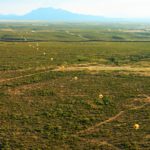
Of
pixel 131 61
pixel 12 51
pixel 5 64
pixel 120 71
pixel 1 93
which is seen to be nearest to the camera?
pixel 1 93

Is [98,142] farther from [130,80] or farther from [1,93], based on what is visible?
[130,80]

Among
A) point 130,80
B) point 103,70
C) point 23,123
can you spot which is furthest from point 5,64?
point 23,123

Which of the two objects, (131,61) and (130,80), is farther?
(131,61)

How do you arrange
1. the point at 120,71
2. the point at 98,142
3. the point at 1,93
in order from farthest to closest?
the point at 120,71 → the point at 1,93 → the point at 98,142

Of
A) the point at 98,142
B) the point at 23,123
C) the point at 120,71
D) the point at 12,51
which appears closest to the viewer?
the point at 98,142

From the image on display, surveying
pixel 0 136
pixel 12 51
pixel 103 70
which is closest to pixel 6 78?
pixel 103 70

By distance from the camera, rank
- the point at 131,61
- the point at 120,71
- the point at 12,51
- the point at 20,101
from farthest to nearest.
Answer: the point at 12,51, the point at 131,61, the point at 120,71, the point at 20,101

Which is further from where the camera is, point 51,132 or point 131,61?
point 131,61

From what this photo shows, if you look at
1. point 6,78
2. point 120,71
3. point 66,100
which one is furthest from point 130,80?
point 6,78

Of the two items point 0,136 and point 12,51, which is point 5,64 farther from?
point 0,136
